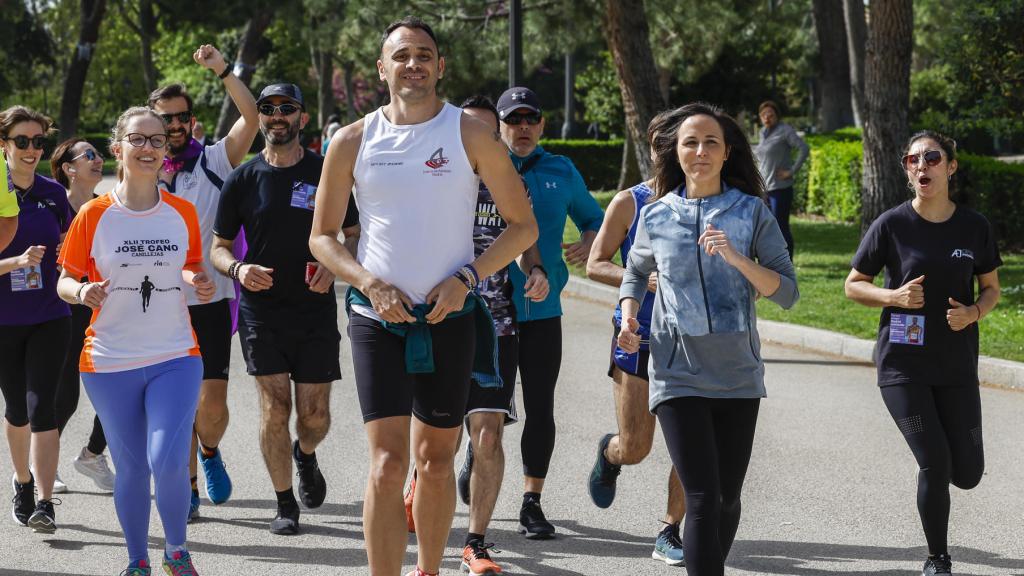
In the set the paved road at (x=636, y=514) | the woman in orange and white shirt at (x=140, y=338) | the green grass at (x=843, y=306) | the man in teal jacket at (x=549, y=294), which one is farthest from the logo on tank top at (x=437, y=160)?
the green grass at (x=843, y=306)

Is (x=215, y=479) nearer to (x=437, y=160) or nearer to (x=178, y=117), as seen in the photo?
(x=178, y=117)

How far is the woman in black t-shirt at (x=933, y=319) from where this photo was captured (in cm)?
537

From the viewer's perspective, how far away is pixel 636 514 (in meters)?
6.49

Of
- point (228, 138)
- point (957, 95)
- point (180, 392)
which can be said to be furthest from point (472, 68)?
point (180, 392)

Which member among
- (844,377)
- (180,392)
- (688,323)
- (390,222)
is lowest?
(844,377)

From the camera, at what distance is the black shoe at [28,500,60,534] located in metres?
6.06

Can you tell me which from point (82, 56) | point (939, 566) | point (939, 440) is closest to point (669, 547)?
point (939, 566)

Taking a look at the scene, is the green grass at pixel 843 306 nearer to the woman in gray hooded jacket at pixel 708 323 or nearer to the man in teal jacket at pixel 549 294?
the man in teal jacket at pixel 549 294

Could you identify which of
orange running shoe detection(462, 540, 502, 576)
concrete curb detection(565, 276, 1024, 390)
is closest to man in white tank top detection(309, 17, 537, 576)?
orange running shoe detection(462, 540, 502, 576)

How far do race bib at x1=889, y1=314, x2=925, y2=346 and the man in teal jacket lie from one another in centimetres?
141

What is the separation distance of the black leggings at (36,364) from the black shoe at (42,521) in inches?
13.8

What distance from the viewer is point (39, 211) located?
6.35 metres

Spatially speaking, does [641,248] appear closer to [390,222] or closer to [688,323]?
[688,323]

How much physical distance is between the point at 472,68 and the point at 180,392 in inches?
873
